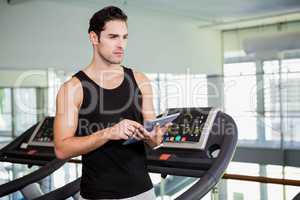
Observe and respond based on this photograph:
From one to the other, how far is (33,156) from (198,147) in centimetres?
125

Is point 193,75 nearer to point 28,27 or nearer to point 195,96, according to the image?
point 195,96

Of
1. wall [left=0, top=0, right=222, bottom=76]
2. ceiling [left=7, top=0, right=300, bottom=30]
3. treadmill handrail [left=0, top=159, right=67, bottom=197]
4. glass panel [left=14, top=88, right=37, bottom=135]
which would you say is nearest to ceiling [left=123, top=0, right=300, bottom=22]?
ceiling [left=7, top=0, right=300, bottom=30]

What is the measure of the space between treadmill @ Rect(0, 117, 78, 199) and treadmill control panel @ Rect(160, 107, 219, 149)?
770 millimetres

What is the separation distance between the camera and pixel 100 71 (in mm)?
1410

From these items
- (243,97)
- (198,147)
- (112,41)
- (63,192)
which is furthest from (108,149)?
(243,97)

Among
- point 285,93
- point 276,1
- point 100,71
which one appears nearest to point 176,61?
point 276,1

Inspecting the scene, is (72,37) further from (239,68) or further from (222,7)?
(239,68)

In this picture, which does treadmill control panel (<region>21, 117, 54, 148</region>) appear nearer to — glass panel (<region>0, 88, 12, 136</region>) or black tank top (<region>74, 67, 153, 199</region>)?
black tank top (<region>74, 67, 153, 199</region>)

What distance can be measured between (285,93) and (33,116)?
18.4ft

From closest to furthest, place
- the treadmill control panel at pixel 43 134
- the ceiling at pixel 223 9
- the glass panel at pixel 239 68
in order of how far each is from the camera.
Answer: the treadmill control panel at pixel 43 134, the ceiling at pixel 223 9, the glass panel at pixel 239 68

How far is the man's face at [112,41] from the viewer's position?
4.48ft

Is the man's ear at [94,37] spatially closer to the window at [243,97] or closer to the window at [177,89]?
the window at [177,89]

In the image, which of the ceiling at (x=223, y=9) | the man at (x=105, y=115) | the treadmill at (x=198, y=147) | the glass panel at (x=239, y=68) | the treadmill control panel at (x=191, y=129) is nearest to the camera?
the man at (x=105, y=115)

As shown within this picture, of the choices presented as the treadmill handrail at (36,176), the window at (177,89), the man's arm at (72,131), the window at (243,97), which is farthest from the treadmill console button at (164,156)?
the window at (243,97)
